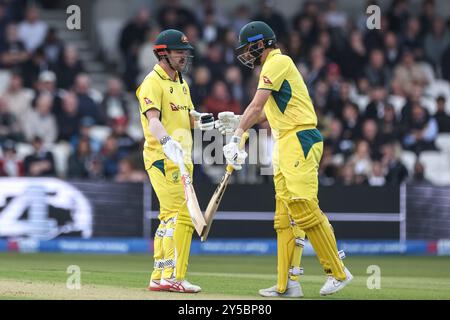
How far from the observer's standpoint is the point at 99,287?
10297 mm

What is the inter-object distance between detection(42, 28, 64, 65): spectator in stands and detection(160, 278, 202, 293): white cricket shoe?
9.63 metres

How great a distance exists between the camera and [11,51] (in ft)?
63.1

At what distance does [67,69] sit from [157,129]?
9.26m

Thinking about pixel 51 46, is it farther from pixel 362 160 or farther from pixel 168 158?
pixel 168 158

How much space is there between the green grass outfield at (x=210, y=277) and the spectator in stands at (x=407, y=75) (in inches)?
181

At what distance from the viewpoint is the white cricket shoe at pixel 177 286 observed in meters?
10.0

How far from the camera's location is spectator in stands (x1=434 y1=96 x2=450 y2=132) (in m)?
18.8

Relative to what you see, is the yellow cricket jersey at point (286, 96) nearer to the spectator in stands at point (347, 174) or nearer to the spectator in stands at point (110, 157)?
the spectator in stands at point (347, 174)

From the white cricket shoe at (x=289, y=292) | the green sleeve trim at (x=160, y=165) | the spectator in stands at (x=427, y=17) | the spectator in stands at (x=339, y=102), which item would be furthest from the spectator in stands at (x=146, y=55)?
the white cricket shoe at (x=289, y=292)

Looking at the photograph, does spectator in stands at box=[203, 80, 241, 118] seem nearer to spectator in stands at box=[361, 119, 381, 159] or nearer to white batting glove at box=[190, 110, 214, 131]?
spectator in stands at box=[361, 119, 381, 159]

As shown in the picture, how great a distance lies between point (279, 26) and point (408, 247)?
210 inches

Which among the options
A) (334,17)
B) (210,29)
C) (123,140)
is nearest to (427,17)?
(334,17)

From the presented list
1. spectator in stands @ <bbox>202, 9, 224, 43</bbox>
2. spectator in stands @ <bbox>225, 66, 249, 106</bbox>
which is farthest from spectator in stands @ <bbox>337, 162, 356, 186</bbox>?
spectator in stands @ <bbox>202, 9, 224, 43</bbox>

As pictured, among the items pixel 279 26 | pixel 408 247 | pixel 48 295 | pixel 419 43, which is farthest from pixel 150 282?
pixel 419 43
